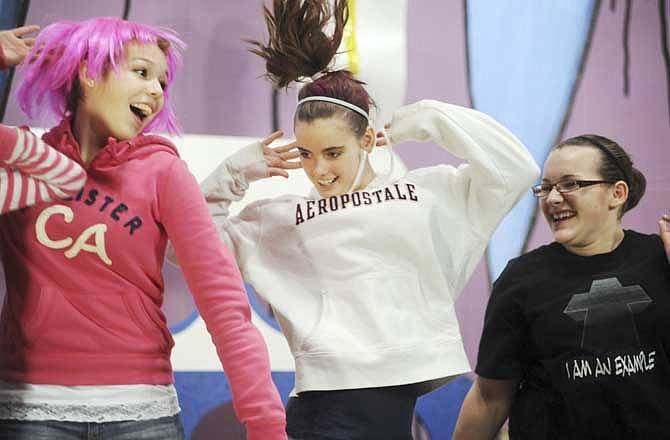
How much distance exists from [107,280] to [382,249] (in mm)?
631

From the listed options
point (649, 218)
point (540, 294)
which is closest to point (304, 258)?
point (540, 294)

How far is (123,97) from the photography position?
168cm

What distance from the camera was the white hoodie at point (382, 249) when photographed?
1.87 metres

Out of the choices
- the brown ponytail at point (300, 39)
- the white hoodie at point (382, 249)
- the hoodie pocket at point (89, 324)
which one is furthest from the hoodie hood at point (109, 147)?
the brown ponytail at point (300, 39)

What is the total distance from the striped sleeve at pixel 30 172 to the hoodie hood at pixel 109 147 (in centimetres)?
9

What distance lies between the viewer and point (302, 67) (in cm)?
208

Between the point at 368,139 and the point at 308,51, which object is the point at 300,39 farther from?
the point at 368,139

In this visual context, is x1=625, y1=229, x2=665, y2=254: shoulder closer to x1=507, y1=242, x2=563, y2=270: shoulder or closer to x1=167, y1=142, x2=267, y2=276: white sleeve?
x1=507, y1=242, x2=563, y2=270: shoulder

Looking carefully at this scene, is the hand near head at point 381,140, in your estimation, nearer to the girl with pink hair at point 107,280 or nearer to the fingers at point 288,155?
the fingers at point 288,155

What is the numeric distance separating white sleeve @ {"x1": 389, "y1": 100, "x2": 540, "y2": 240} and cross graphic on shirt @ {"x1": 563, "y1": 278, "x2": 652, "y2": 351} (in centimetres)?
27

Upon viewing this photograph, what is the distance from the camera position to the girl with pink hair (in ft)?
4.91

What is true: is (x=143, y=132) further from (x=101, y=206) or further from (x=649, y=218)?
(x=649, y=218)

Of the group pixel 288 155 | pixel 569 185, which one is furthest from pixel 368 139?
pixel 569 185

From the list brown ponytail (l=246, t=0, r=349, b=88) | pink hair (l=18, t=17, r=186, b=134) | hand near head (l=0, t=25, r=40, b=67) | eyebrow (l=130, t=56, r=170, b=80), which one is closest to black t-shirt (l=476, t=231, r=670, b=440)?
brown ponytail (l=246, t=0, r=349, b=88)
